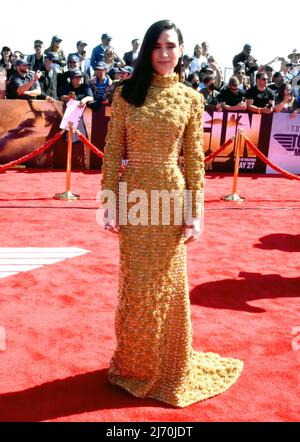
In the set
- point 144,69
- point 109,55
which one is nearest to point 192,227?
point 144,69

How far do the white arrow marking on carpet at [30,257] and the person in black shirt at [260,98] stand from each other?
674cm

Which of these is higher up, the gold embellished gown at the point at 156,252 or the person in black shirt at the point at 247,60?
the person in black shirt at the point at 247,60

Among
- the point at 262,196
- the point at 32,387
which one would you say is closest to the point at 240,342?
the point at 32,387

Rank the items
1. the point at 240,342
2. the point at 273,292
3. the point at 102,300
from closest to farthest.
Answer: the point at 240,342 → the point at 102,300 → the point at 273,292

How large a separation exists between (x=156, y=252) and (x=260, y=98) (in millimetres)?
9160

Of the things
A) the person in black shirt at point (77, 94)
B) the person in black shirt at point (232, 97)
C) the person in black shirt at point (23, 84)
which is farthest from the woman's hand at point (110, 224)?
the person in black shirt at point (232, 97)

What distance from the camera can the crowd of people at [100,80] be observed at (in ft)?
35.0

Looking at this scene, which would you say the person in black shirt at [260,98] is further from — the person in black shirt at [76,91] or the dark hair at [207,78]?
the person in black shirt at [76,91]

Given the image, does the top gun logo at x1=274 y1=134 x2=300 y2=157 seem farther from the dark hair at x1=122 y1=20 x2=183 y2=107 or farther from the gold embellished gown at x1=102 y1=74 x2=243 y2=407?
the dark hair at x1=122 y1=20 x2=183 y2=107

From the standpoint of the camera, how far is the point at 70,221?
717cm

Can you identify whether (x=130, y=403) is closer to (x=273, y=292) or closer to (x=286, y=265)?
(x=273, y=292)

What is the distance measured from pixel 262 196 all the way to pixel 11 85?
529cm

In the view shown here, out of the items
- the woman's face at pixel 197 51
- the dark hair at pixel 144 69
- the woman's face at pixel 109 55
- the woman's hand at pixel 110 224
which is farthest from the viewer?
the woman's face at pixel 197 51

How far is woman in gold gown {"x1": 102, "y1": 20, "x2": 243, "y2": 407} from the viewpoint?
2969 millimetres
